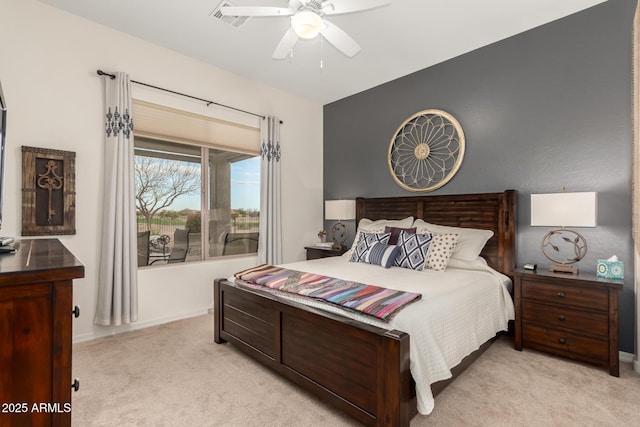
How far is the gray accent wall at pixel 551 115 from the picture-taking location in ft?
8.61

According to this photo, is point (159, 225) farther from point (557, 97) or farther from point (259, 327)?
point (557, 97)

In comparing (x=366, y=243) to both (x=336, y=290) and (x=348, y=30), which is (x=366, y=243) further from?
(x=348, y=30)

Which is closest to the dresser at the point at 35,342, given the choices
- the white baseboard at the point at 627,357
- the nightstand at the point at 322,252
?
the nightstand at the point at 322,252

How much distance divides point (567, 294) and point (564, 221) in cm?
58

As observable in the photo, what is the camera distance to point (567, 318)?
2518mm

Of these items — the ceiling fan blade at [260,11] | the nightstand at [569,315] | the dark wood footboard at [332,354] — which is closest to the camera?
the dark wood footboard at [332,354]

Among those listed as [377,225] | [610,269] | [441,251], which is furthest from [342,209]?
[610,269]

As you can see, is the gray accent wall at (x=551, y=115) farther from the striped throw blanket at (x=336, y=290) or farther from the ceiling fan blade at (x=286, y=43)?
the striped throw blanket at (x=336, y=290)

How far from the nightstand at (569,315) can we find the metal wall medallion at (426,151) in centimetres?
140

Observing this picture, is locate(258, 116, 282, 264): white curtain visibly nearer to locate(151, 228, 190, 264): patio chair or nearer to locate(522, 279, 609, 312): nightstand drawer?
locate(151, 228, 190, 264): patio chair

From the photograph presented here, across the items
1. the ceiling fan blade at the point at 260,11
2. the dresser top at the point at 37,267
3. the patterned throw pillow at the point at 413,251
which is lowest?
the patterned throw pillow at the point at 413,251

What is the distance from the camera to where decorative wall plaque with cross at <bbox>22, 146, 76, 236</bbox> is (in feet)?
8.75

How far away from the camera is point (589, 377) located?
7.54 ft

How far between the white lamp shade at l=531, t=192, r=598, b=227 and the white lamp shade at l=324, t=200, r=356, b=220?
2.10 meters
